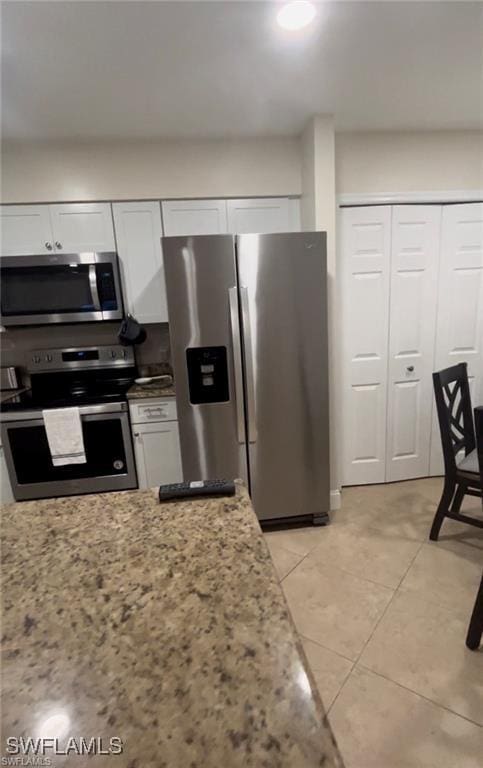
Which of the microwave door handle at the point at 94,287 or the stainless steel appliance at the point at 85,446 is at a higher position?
the microwave door handle at the point at 94,287

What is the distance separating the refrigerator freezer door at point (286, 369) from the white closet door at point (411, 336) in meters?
0.82

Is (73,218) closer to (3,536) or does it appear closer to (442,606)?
(3,536)

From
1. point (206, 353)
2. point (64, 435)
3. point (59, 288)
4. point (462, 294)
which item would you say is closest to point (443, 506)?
point (462, 294)

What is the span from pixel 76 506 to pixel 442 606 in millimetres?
1728

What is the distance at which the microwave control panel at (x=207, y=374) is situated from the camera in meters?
2.08

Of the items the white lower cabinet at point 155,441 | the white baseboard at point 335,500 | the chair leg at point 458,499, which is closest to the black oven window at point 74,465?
the white lower cabinet at point 155,441

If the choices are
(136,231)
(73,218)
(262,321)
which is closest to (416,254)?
(262,321)

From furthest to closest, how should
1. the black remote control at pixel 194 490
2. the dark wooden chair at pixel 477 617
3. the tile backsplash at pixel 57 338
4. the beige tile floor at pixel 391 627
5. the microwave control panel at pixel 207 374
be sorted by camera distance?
the tile backsplash at pixel 57 338 < the microwave control panel at pixel 207 374 < the dark wooden chair at pixel 477 617 < the beige tile floor at pixel 391 627 < the black remote control at pixel 194 490

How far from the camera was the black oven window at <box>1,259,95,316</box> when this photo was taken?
7.56ft

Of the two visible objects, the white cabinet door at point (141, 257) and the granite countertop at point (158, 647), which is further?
the white cabinet door at point (141, 257)

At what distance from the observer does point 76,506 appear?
1.01 m

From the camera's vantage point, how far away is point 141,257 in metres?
2.48

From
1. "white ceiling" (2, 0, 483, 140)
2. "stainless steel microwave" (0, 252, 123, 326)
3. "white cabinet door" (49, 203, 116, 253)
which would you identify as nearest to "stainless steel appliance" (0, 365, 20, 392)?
"stainless steel microwave" (0, 252, 123, 326)

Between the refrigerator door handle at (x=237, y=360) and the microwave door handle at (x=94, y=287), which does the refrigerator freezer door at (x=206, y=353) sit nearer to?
the refrigerator door handle at (x=237, y=360)
